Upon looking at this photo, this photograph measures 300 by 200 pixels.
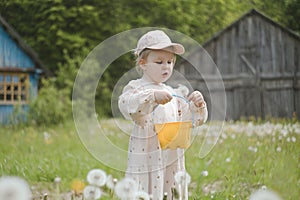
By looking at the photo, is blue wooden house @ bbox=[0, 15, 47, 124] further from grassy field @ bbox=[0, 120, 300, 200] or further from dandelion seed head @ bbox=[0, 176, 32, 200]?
dandelion seed head @ bbox=[0, 176, 32, 200]

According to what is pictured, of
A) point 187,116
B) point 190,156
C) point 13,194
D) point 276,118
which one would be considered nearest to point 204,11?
point 276,118

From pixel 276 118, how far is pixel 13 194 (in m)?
1.46

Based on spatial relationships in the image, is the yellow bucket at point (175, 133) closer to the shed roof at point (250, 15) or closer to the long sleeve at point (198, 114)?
the long sleeve at point (198, 114)

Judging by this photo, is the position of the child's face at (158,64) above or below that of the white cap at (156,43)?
below

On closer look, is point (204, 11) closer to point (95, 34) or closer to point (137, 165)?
point (95, 34)

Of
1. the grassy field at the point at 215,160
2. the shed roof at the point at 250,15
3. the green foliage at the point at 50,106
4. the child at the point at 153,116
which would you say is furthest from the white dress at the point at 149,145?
the green foliage at the point at 50,106

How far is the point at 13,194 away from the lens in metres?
Answer: 0.43

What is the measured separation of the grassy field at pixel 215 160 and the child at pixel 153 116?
133mm

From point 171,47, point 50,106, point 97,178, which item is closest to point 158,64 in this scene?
point 171,47

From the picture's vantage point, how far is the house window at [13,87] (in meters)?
1.78

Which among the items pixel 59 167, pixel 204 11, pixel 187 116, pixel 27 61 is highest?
pixel 204 11

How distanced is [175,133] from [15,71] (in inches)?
47.8

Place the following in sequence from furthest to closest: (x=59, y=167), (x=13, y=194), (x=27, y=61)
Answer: (x=27, y=61) < (x=59, y=167) < (x=13, y=194)

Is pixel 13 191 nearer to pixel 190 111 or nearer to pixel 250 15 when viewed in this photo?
pixel 190 111
